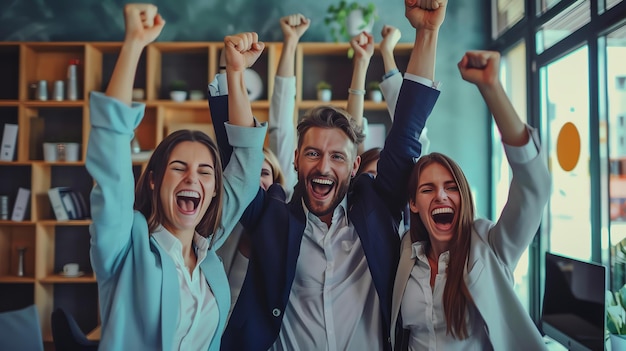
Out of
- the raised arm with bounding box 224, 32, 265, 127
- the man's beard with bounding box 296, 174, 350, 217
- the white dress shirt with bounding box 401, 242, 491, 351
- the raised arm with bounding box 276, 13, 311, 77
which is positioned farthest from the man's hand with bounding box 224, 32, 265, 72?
the white dress shirt with bounding box 401, 242, 491, 351

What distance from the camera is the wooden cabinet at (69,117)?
465 centimetres

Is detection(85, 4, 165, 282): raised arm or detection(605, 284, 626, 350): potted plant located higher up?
detection(85, 4, 165, 282): raised arm

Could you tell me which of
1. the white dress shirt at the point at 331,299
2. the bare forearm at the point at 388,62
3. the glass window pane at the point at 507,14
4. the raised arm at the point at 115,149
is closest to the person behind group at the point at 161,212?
the raised arm at the point at 115,149

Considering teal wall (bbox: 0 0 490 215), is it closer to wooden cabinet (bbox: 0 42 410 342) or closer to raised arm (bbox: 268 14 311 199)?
wooden cabinet (bbox: 0 42 410 342)

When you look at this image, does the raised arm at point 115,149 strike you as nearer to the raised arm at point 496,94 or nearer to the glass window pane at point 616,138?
the raised arm at point 496,94

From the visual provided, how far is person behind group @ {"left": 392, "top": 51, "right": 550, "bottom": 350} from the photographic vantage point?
1.41 meters

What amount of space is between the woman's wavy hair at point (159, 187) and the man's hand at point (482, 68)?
750 millimetres

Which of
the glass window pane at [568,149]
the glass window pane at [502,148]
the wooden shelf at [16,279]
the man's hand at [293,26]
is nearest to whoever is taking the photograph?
the man's hand at [293,26]

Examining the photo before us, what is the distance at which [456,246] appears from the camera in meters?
1.61

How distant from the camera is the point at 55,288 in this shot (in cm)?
492

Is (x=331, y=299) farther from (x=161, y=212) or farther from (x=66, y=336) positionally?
(x=66, y=336)

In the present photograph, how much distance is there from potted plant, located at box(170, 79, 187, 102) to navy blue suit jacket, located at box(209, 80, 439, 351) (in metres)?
3.05

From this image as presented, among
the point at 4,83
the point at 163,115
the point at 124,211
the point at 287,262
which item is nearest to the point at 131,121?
the point at 124,211

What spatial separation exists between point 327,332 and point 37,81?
423 centimetres
